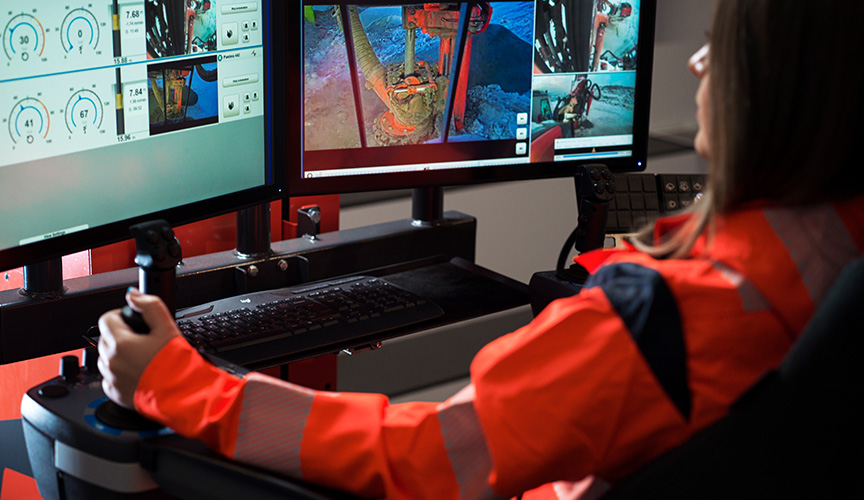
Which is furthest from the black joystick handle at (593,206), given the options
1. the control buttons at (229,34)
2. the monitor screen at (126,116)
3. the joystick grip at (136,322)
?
the joystick grip at (136,322)

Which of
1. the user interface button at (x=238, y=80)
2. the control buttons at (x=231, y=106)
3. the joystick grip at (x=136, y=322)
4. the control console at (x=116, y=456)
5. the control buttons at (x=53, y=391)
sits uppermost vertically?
the user interface button at (x=238, y=80)

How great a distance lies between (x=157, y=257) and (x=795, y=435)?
75 cm

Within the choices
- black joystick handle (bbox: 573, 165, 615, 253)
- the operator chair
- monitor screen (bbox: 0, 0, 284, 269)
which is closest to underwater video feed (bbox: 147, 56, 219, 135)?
monitor screen (bbox: 0, 0, 284, 269)

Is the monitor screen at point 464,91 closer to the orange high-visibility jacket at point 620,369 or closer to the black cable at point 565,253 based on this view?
the black cable at point 565,253

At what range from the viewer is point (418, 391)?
2730 millimetres

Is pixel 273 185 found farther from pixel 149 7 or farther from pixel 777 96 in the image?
pixel 777 96

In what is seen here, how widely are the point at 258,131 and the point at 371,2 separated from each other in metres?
0.28

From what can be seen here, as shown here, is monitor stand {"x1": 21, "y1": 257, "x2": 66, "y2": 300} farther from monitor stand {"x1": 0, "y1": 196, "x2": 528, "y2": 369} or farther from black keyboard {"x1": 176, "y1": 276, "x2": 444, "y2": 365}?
black keyboard {"x1": 176, "y1": 276, "x2": 444, "y2": 365}

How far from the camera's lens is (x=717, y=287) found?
0.71m

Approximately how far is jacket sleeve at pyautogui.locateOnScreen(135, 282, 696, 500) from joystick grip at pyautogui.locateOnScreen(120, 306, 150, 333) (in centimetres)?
4

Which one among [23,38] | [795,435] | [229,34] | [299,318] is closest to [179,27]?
[229,34]

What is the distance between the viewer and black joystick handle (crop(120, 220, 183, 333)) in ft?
3.60

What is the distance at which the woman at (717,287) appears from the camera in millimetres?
697

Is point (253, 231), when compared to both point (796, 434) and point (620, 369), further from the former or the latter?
point (796, 434)
